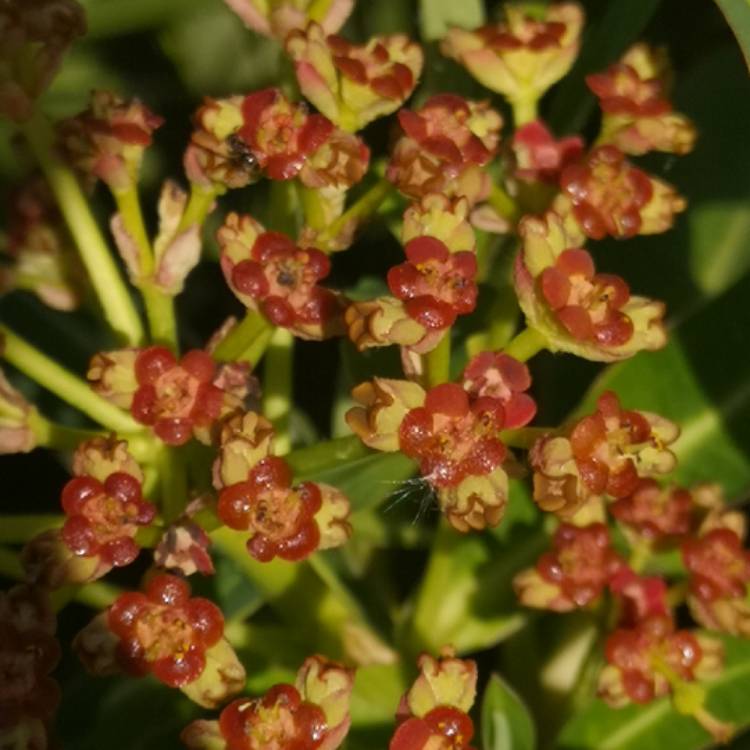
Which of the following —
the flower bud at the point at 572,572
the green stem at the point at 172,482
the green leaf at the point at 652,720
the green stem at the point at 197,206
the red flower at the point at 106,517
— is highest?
the green stem at the point at 197,206

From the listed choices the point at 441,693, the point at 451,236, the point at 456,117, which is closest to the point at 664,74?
the point at 456,117

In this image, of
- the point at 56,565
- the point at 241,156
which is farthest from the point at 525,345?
the point at 56,565

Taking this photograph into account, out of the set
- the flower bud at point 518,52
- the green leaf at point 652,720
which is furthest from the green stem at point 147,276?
the green leaf at point 652,720

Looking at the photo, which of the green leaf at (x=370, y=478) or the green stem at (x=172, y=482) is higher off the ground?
the green stem at (x=172, y=482)

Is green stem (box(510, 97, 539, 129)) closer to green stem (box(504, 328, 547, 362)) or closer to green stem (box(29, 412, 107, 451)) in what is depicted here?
green stem (box(504, 328, 547, 362))

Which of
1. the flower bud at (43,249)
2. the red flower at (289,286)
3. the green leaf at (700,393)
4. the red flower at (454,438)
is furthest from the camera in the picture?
the green leaf at (700,393)

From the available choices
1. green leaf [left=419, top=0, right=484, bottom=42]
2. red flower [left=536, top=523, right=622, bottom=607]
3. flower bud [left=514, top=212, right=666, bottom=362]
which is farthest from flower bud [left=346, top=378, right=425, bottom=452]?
green leaf [left=419, top=0, right=484, bottom=42]

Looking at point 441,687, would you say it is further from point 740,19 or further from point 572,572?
point 740,19

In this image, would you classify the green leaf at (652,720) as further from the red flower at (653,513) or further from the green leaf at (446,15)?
the green leaf at (446,15)
